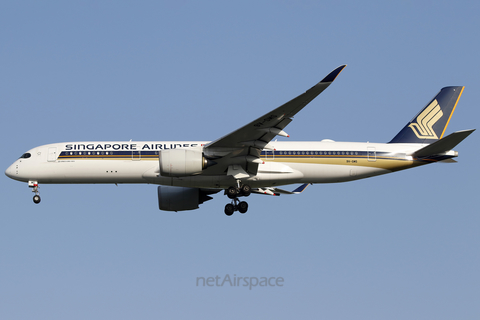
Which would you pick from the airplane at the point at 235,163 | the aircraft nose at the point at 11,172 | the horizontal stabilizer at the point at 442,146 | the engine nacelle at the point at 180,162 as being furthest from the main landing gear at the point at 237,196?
the aircraft nose at the point at 11,172

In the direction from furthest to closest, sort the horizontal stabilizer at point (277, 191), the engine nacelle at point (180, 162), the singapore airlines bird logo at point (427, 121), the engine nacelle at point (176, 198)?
1. the horizontal stabilizer at point (277, 191)
2. the engine nacelle at point (176, 198)
3. the singapore airlines bird logo at point (427, 121)
4. the engine nacelle at point (180, 162)

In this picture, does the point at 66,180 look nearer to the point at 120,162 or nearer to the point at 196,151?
the point at 120,162

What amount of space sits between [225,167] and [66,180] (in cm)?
846

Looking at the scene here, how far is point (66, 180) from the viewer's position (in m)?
31.6

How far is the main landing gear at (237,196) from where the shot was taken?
30672mm

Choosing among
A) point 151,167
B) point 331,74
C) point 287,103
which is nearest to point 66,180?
point 151,167

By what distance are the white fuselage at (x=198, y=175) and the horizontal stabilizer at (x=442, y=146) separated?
0.49 metres

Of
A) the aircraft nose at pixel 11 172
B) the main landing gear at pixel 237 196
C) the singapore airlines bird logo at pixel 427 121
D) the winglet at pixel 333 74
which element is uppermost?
the singapore airlines bird logo at pixel 427 121

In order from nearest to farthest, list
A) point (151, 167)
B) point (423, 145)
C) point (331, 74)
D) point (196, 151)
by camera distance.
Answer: point (331, 74)
point (196, 151)
point (151, 167)
point (423, 145)

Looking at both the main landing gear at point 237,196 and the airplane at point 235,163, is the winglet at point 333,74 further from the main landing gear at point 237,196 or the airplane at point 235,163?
the main landing gear at point 237,196

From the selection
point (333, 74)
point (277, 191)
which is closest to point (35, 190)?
point (277, 191)

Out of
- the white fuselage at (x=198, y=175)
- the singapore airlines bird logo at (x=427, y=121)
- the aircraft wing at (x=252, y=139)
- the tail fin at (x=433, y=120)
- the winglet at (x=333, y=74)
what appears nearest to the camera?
the winglet at (x=333, y=74)

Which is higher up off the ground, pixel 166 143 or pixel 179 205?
pixel 166 143

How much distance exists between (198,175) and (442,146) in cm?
1234
